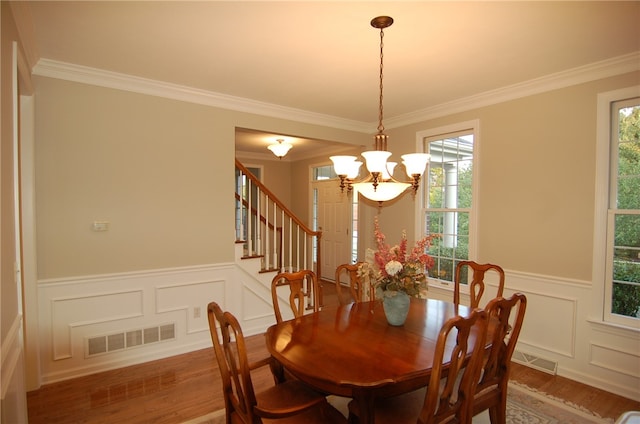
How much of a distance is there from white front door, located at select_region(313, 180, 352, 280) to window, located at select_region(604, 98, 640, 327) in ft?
12.0

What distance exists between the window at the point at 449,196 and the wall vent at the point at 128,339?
2.95 metres

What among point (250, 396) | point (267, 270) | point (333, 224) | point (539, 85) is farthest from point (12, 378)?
point (333, 224)

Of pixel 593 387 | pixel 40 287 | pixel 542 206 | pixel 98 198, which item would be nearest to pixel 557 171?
pixel 542 206

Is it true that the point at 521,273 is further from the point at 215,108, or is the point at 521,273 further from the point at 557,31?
the point at 215,108

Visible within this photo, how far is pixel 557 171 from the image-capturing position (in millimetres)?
2998

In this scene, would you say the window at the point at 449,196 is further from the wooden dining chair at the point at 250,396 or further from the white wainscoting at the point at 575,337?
the wooden dining chair at the point at 250,396

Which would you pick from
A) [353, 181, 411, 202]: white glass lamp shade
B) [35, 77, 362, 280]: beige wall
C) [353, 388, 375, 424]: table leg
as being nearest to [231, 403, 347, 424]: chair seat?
[353, 388, 375, 424]: table leg

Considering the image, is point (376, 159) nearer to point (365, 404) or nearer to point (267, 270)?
point (365, 404)

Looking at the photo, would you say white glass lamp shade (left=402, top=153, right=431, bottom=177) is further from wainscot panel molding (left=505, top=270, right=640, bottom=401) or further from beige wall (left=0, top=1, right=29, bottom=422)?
beige wall (left=0, top=1, right=29, bottom=422)

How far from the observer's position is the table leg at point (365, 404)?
1.41 metres

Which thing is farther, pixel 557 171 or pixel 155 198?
pixel 155 198

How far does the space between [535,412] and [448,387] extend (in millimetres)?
1520

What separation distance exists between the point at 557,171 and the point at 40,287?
174 inches

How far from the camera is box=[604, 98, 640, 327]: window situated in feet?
8.72
